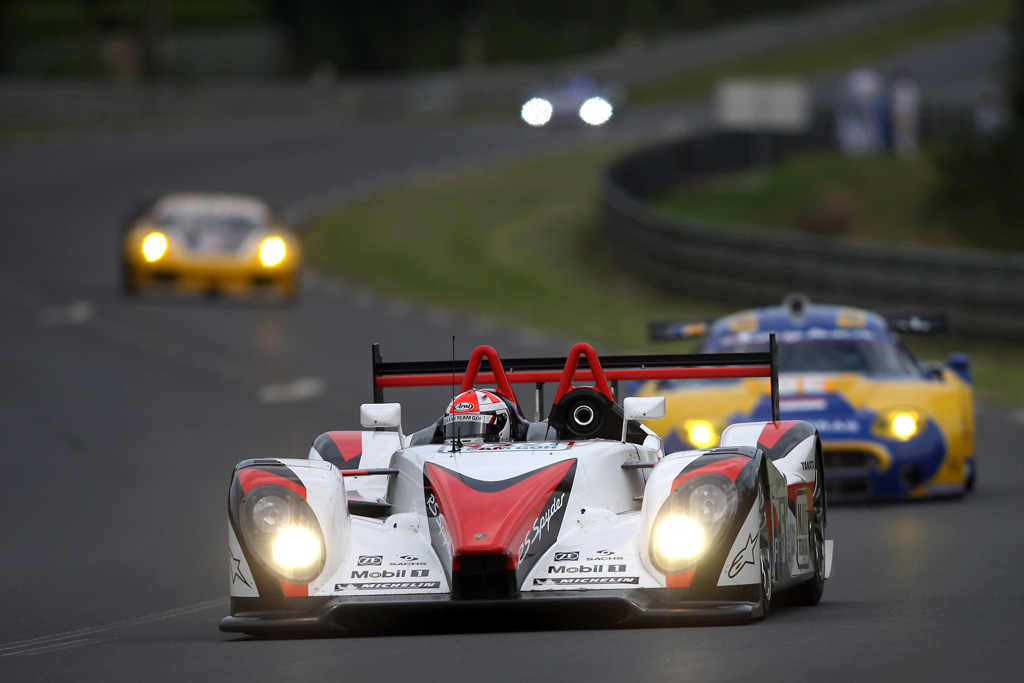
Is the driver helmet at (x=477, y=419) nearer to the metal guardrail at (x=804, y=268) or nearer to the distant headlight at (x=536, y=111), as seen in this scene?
the distant headlight at (x=536, y=111)

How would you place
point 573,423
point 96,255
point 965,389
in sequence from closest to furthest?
point 573,423, point 965,389, point 96,255

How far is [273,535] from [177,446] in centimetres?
926

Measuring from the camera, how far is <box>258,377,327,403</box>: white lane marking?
1947 centimetres

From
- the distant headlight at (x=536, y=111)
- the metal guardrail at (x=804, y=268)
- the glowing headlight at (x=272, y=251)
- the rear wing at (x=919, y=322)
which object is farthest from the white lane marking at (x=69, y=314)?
the distant headlight at (x=536, y=111)

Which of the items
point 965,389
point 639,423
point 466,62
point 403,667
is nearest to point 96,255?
point 965,389

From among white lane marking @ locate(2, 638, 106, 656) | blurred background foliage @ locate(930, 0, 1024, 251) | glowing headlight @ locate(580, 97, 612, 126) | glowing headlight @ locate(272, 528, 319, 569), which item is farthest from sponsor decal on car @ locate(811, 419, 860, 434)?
blurred background foliage @ locate(930, 0, 1024, 251)

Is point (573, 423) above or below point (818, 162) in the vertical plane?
below

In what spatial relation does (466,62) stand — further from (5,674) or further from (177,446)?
(5,674)

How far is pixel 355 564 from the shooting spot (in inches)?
314

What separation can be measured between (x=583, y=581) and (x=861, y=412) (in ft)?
18.5

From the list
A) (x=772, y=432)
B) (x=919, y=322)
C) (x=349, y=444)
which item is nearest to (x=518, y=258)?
(x=919, y=322)

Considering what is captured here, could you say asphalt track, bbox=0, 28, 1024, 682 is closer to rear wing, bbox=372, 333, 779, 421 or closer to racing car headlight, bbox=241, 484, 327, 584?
racing car headlight, bbox=241, 484, 327, 584

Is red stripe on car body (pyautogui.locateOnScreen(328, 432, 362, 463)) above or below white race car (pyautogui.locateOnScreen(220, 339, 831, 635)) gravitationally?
above

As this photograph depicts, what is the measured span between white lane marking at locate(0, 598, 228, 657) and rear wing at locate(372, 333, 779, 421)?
132 cm
